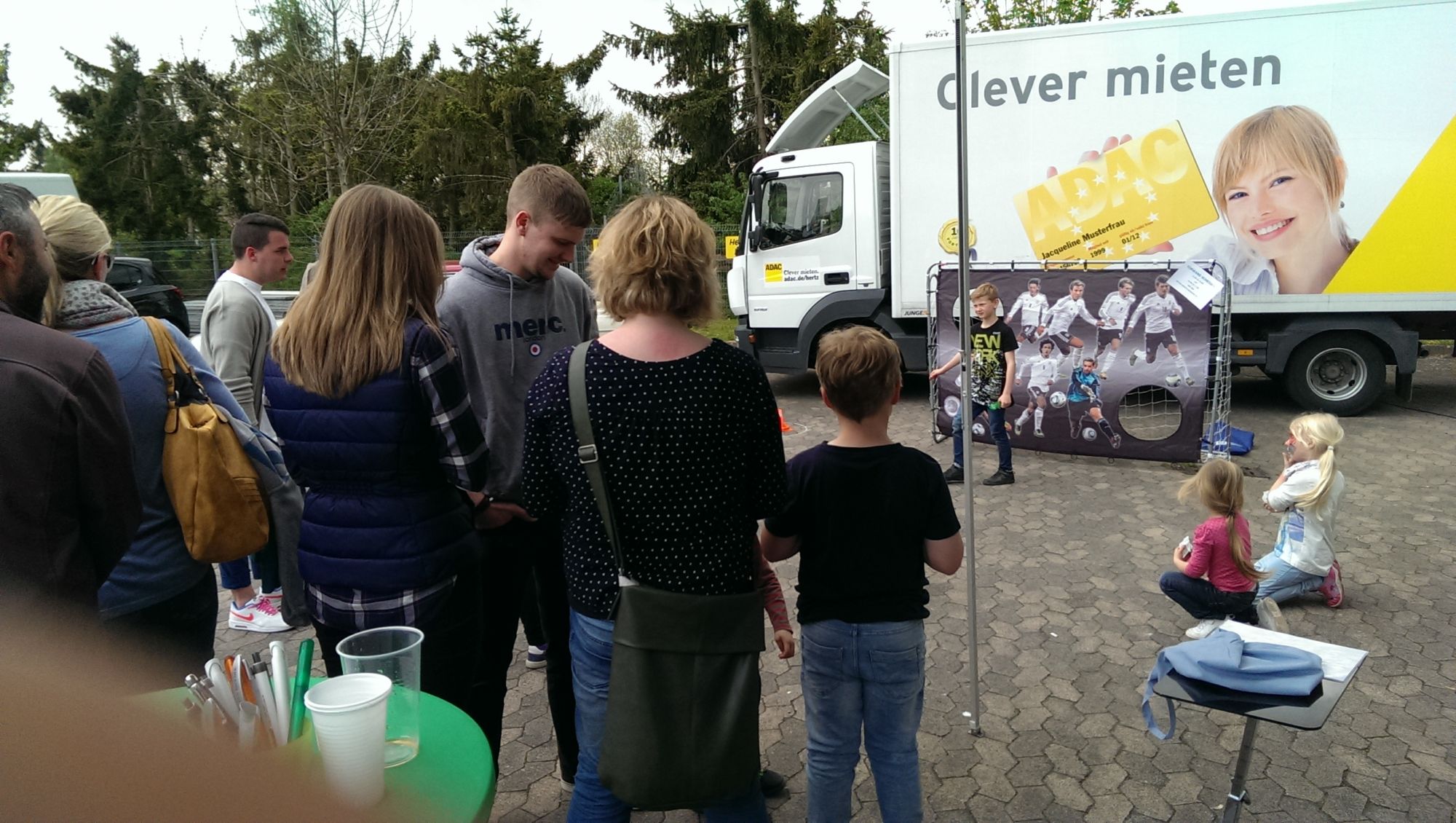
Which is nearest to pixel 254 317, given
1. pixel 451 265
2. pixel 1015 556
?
pixel 1015 556

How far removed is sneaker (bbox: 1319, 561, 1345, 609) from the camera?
4.25m

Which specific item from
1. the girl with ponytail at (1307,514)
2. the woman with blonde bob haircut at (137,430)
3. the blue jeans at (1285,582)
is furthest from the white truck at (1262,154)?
the woman with blonde bob haircut at (137,430)

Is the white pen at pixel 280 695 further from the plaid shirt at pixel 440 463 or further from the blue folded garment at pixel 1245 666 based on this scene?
the blue folded garment at pixel 1245 666

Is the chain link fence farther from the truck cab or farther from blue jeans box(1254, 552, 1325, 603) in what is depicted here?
blue jeans box(1254, 552, 1325, 603)

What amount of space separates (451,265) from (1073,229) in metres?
9.95

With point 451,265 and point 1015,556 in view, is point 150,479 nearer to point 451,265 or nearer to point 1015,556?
point 1015,556

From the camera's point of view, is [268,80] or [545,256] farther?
[268,80]

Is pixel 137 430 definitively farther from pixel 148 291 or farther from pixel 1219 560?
pixel 148 291

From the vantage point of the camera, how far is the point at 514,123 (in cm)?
2555

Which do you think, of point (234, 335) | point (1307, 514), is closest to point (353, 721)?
point (234, 335)

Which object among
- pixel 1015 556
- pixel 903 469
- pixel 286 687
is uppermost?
pixel 903 469

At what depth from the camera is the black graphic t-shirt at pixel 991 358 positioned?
649 centimetres

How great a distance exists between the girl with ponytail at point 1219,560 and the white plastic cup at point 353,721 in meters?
3.31

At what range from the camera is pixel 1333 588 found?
4.26m
